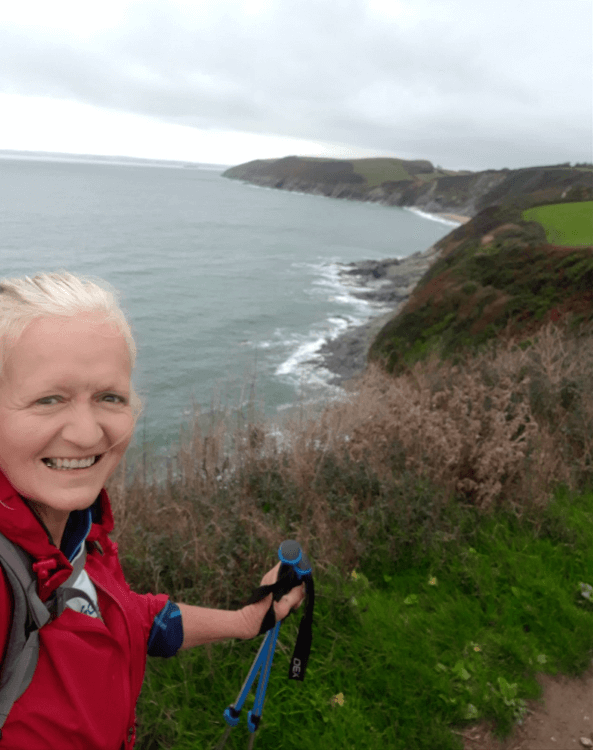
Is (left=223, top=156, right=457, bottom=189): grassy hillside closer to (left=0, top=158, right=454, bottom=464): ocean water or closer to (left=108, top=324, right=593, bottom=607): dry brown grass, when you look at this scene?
(left=0, top=158, right=454, bottom=464): ocean water

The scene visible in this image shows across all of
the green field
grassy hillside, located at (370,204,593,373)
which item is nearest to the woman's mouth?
grassy hillside, located at (370,204,593,373)

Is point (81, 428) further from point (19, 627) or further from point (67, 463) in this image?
point (19, 627)

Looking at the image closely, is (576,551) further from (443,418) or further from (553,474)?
(443,418)

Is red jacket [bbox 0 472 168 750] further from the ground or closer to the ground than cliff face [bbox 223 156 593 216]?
closer to the ground

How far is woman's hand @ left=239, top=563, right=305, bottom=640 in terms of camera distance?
1.84 m

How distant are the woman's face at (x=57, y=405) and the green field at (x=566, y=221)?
19.2 m

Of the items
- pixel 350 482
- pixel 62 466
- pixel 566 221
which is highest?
pixel 566 221

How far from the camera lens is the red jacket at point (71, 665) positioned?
114cm

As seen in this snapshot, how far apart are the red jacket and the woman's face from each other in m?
0.07

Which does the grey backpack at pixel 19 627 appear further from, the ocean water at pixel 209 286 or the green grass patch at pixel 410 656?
the green grass patch at pixel 410 656

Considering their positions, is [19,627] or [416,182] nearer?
[19,627]

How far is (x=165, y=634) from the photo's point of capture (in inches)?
65.3

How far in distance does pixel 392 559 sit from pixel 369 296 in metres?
31.4

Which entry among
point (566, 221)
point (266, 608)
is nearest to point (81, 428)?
point (266, 608)
